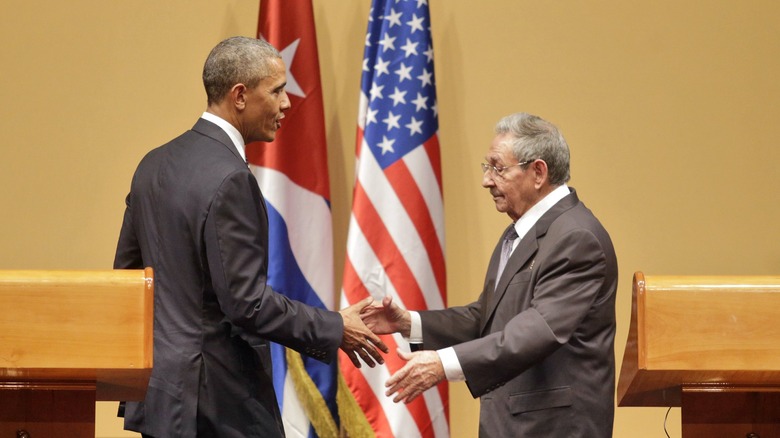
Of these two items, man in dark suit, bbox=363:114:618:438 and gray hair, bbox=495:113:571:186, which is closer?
man in dark suit, bbox=363:114:618:438

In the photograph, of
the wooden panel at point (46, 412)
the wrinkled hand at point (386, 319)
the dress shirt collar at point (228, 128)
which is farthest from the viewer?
the wrinkled hand at point (386, 319)

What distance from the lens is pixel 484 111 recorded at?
4.88 meters

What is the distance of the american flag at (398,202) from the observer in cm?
454

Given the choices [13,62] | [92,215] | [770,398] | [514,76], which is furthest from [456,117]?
[770,398]

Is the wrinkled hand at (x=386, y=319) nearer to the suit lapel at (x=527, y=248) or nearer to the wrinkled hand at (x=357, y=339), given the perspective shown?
the wrinkled hand at (x=357, y=339)

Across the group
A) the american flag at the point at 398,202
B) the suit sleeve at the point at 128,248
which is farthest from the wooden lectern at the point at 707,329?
the american flag at the point at 398,202

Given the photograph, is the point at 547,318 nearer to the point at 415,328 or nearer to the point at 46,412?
the point at 415,328

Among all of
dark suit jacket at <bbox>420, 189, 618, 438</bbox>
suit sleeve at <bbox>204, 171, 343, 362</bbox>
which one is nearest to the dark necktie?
dark suit jacket at <bbox>420, 189, 618, 438</bbox>

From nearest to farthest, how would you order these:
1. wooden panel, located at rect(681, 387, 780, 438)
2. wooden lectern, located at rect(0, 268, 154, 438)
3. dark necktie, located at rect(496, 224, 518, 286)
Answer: wooden lectern, located at rect(0, 268, 154, 438)
wooden panel, located at rect(681, 387, 780, 438)
dark necktie, located at rect(496, 224, 518, 286)

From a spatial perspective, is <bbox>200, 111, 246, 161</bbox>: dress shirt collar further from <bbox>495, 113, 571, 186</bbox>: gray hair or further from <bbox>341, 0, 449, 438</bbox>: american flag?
<bbox>341, 0, 449, 438</bbox>: american flag

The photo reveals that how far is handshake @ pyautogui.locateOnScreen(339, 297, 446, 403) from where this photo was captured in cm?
295

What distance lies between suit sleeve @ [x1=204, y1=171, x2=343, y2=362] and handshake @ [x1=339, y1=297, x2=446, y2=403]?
303mm

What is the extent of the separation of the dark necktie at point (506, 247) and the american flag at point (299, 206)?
1428mm

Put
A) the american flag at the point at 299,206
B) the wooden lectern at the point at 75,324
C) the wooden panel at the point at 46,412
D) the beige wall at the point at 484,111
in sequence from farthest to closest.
Result: the beige wall at the point at 484,111 < the american flag at the point at 299,206 < the wooden panel at the point at 46,412 < the wooden lectern at the point at 75,324
